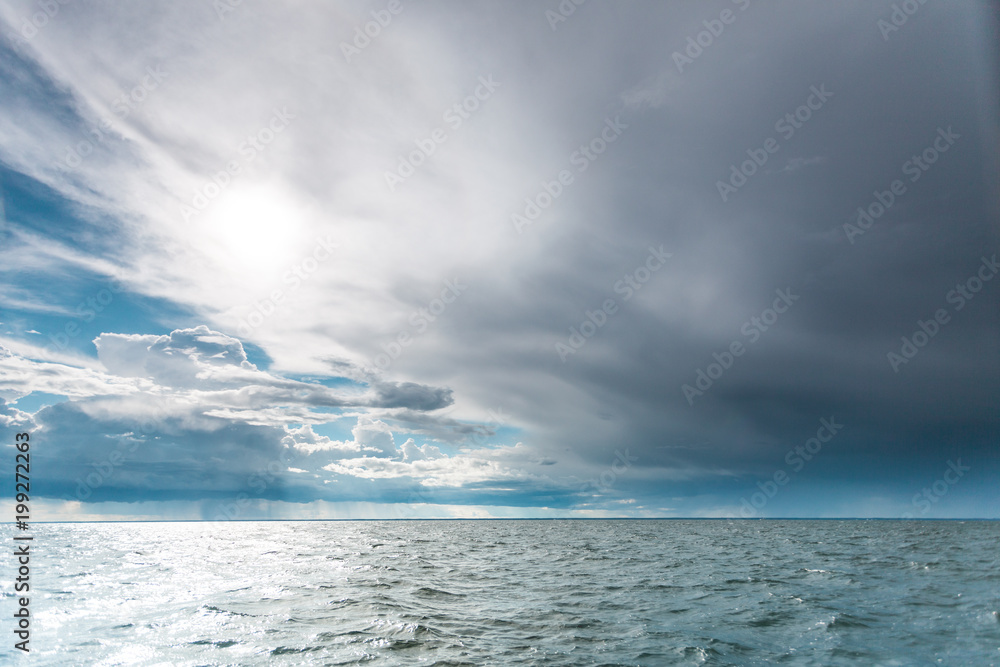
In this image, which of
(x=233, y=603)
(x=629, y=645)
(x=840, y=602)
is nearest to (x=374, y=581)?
(x=233, y=603)

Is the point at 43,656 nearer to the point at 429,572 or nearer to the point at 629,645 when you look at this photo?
the point at 629,645

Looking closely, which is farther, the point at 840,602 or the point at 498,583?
the point at 498,583

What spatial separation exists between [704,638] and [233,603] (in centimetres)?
2250

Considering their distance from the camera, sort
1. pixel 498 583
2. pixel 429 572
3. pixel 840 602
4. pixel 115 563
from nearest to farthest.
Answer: pixel 840 602 < pixel 498 583 < pixel 429 572 < pixel 115 563

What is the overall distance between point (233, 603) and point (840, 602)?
99.2ft

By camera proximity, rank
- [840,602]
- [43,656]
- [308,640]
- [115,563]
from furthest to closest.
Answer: [115,563] → [840,602] → [308,640] → [43,656]

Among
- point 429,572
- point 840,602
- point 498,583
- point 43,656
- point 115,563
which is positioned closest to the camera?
point 43,656

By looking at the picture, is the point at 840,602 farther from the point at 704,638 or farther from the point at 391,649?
the point at 391,649

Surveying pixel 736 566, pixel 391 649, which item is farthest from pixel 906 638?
pixel 736 566

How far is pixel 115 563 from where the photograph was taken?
47781 mm

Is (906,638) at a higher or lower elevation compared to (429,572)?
higher

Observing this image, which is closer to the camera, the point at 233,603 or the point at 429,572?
the point at 233,603

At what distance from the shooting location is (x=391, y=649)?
656 inches

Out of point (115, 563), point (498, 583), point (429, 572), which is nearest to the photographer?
point (498, 583)
